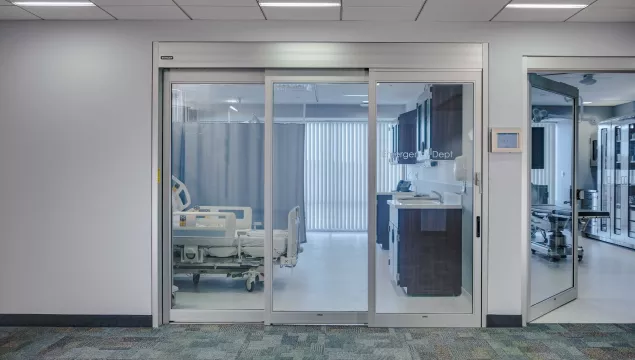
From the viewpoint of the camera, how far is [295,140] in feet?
11.5

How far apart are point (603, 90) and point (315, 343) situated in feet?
21.0

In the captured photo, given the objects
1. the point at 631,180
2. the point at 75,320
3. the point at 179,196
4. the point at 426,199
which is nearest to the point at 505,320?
the point at 426,199

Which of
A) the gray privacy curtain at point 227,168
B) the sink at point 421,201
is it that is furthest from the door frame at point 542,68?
the gray privacy curtain at point 227,168

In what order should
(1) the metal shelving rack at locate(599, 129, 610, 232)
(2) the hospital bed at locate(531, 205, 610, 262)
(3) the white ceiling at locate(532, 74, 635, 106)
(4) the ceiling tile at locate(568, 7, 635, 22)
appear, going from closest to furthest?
(4) the ceiling tile at locate(568, 7, 635, 22), (3) the white ceiling at locate(532, 74, 635, 106), (2) the hospital bed at locate(531, 205, 610, 262), (1) the metal shelving rack at locate(599, 129, 610, 232)

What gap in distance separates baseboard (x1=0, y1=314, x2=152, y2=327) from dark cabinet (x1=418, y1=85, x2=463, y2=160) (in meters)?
2.57

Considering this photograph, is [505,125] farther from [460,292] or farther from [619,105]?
[619,105]

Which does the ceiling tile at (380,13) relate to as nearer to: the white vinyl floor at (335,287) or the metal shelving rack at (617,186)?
the white vinyl floor at (335,287)

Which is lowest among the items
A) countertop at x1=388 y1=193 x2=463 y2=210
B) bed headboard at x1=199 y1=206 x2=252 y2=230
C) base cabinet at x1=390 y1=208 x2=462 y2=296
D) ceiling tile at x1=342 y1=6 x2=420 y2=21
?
base cabinet at x1=390 y1=208 x2=462 y2=296

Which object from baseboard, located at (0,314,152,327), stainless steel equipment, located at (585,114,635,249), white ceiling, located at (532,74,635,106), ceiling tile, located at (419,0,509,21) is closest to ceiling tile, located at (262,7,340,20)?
ceiling tile, located at (419,0,509,21)

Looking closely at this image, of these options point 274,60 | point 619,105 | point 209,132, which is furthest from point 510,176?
point 619,105

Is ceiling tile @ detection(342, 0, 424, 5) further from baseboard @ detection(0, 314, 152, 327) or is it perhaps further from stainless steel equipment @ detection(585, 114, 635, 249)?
stainless steel equipment @ detection(585, 114, 635, 249)

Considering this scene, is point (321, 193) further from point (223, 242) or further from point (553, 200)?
point (553, 200)

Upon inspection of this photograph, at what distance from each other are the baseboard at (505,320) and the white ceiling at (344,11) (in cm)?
226

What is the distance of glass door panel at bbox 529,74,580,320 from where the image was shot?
3779 millimetres
